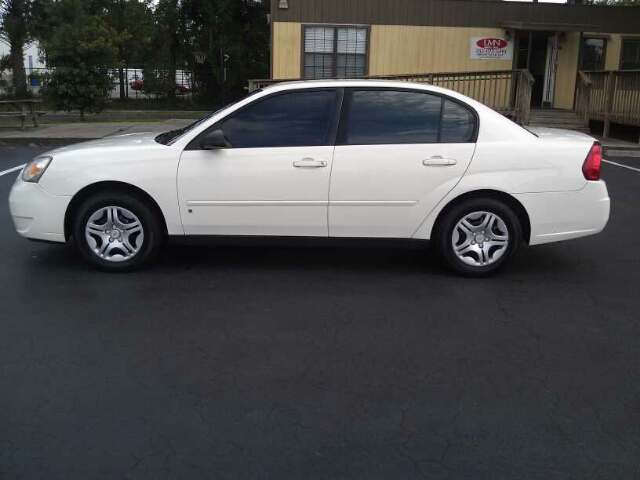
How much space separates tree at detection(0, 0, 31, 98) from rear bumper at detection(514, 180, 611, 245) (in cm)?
3256

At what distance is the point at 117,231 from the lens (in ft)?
19.0

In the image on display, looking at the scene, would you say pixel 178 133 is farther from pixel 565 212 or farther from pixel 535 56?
pixel 535 56

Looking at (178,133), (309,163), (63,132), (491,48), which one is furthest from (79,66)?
(309,163)

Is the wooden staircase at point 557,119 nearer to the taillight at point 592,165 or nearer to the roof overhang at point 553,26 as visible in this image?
the roof overhang at point 553,26

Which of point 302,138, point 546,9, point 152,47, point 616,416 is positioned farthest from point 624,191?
point 152,47

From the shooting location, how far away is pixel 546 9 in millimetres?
19953

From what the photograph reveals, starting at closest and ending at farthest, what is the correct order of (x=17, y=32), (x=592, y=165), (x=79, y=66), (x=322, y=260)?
(x=592, y=165) < (x=322, y=260) < (x=79, y=66) < (x=17, y=32)

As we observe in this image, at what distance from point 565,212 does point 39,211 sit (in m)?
4.32

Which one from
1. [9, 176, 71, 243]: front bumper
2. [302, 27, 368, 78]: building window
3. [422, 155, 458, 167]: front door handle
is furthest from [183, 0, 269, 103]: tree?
[422, 155, 458, 167]: front door handle

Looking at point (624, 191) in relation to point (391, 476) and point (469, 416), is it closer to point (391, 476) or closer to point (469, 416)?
point (469, 416)

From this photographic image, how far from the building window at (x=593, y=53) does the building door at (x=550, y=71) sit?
2.58ft

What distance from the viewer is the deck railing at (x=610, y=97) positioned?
16.2 metres

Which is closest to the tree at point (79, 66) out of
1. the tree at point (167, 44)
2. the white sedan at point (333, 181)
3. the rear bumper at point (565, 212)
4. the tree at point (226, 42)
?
the tree at point (167, 44)

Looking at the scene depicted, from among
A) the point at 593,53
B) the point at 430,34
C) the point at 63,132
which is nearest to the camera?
the point at 63,132
